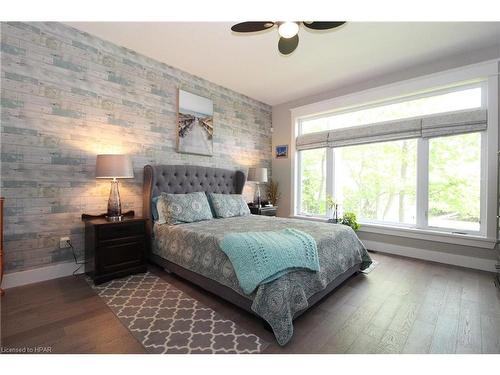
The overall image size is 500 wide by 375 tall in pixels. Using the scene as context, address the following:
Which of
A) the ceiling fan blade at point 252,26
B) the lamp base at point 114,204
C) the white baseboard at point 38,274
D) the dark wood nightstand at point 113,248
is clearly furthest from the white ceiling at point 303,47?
the white baseboard at point 38,274

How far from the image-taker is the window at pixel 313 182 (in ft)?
15.1

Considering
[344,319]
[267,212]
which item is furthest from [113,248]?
[267,212]

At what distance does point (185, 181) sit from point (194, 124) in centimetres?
99

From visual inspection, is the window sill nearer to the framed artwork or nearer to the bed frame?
the bed frame

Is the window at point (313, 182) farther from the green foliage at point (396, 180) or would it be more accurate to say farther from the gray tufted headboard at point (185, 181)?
the gray tufted headboard at point (185, 181)

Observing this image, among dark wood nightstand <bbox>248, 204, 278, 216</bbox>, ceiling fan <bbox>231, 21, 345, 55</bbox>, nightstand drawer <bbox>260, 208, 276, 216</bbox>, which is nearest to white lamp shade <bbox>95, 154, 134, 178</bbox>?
ceiling fan <bbox>231, 21, 345, 55</bbox>

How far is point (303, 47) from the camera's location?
2977mm

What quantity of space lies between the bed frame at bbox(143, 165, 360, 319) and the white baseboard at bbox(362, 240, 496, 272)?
1.33 meters

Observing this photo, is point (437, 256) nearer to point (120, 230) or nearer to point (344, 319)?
point (344, 319)

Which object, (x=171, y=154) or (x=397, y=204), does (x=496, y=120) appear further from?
(x=171, y=154)

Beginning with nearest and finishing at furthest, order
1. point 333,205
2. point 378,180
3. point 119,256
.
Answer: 1. point 119,256
2. point 378,180
3. point 333,205

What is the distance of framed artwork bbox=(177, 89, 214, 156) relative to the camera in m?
3.62
